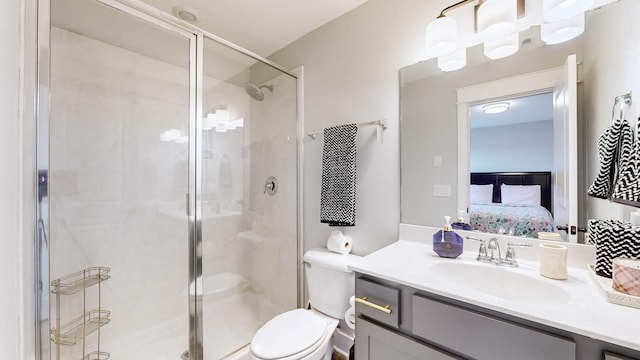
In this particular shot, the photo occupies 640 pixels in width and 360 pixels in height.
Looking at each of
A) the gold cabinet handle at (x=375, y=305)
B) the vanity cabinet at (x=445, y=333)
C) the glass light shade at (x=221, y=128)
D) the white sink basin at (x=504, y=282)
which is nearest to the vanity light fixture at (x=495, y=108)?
the white sink basin at (x=504, y=282)

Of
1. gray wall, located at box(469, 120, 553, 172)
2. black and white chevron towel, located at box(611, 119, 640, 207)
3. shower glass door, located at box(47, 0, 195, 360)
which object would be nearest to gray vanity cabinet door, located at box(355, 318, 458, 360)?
black and white chevron towel, located at box(611, 119, 640, 207)

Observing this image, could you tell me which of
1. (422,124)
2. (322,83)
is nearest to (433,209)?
(422,124)

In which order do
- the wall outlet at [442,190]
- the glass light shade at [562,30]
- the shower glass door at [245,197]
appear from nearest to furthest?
the glass light shade at [562,30] < the wall outlet at [442,190] < the shower glass door at [245,197]

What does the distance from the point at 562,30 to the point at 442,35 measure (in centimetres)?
44

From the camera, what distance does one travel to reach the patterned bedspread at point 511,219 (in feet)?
3.62

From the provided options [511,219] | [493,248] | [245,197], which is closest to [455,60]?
[511,219]

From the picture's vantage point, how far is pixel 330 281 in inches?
58.2

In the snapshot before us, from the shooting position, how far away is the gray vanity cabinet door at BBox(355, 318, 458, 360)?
838 mm

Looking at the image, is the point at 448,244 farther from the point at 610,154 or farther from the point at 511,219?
the point at 610,154

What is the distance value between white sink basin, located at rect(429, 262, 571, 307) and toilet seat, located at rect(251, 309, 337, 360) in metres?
0.65

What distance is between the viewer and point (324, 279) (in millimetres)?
1508

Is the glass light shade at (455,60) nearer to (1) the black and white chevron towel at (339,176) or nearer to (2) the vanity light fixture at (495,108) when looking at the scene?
(2) the vanity light fixture at (495,108)

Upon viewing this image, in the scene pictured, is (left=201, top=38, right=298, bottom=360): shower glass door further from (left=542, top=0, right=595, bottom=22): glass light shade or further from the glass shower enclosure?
(left=542, top=0, right=595, bottom=22): glass light shade

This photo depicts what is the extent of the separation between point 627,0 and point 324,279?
1.73 metres
